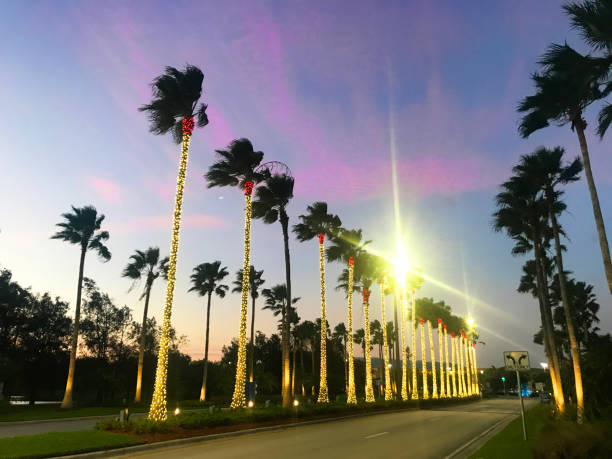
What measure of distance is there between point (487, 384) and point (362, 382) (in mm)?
111800

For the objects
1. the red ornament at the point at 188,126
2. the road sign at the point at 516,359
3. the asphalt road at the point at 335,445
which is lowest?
the asphalt road at the point at 335,445

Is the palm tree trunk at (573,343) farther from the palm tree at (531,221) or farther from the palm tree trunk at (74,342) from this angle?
the palm tree trunk at (74,342)

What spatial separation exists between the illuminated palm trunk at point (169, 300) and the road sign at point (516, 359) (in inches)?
505

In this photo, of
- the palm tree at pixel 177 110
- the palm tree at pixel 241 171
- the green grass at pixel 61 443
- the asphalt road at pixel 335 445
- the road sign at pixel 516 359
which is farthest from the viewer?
the palm tree at pixel 241 171

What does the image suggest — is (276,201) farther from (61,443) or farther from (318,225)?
(61,443)

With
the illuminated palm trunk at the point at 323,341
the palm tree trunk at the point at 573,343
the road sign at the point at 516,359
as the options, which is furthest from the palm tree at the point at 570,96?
the illuminated palm trunk at the point at 323,341

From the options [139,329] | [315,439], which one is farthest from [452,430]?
[139,329]

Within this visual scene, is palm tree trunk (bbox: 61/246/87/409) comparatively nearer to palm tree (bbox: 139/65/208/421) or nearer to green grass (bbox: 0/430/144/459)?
palm tree (bbox: 139/65/208/421)

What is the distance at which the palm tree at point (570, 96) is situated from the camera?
14.5 meters

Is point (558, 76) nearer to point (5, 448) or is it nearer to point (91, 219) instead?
point (5, 448)

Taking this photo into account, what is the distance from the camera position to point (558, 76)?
16.4 meters

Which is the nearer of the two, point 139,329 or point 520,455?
point 520,455

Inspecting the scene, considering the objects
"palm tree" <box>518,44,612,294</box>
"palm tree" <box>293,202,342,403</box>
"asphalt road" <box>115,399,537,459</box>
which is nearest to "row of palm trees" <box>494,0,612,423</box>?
"palm tree" <box>518,44,612,294</box>

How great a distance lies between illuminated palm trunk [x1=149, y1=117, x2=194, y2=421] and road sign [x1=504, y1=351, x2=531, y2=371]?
12.8 m
